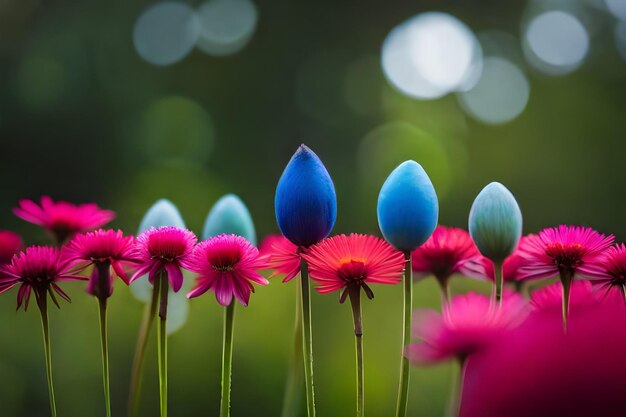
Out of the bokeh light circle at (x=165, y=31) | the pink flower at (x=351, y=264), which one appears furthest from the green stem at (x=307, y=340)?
the bokeh light circle at (x=165, y=31)

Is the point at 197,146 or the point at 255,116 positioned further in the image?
the point at 255,116

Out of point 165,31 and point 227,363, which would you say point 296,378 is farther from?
point 165,31

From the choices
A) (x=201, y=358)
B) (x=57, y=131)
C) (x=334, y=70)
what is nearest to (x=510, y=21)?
(x=334, y=70)

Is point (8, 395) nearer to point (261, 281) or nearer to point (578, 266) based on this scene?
point (261, 281)

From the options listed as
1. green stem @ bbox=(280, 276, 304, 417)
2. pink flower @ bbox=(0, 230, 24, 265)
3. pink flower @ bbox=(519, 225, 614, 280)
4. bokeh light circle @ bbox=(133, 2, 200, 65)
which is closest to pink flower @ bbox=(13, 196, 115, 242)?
pink flower @ bbox=(0, 230, 24, 265)

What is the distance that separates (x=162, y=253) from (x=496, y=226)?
5.7 inches

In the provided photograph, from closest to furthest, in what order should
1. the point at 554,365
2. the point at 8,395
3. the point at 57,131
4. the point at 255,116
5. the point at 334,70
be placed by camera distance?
the point at 554,365
the point at 8,395
the point at 57,131
the point at 255,116
the point at 334,70

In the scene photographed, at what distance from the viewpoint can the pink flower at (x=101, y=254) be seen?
274mm

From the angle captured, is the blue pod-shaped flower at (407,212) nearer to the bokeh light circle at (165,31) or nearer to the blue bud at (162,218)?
the blue bud at (162,218)

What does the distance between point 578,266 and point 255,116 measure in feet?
5.92

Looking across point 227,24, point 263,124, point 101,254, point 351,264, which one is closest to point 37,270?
point 101,254

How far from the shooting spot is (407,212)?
0.28 metres

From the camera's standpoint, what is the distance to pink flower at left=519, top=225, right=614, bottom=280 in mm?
280

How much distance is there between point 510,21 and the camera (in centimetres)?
250
